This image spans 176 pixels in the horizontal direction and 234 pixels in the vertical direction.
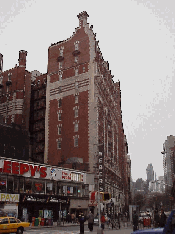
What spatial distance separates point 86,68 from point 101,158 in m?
22.6

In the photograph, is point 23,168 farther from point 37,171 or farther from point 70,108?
point 70,108

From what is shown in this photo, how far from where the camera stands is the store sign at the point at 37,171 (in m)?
45.4

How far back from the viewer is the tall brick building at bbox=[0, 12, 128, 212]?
211 feet

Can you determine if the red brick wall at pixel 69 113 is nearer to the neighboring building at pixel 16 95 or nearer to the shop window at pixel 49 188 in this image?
the neighboring building at pixel 16 95

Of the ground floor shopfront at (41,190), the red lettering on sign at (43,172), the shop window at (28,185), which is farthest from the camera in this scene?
the red lettering on sign at (43,172)

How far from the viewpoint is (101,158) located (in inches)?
2303

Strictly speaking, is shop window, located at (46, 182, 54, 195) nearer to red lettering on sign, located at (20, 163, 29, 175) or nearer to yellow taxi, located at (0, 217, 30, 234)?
red lettering on sign, located at (20, 163, 29, 175)

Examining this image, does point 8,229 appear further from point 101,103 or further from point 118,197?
point 118,197

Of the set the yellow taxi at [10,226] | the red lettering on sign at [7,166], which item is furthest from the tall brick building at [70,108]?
the yellow taxi at [10,226]

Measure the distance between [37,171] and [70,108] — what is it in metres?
22.9

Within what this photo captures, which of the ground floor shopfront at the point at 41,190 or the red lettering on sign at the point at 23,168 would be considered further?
the red lettering on sign at the point at 23,168

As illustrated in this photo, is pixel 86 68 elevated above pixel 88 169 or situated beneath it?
elevated above

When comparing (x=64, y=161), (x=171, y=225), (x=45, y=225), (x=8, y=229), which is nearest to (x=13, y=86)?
(x=64, y=161)

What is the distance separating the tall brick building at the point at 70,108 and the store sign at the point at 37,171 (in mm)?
4978
